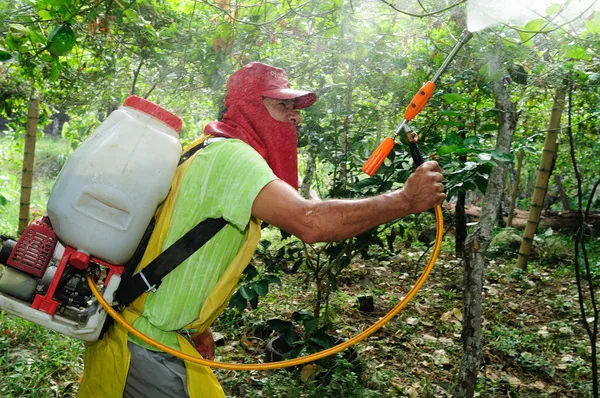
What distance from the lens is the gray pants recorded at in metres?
1.72

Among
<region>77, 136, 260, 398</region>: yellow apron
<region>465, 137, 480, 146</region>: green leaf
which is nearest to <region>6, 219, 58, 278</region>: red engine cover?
<region>77, 136, 260, 398</region>: yellow apron

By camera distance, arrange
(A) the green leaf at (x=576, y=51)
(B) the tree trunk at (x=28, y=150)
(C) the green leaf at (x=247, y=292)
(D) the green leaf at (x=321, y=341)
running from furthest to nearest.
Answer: (B) the tree trunk at (x=28, y=150) < (D) the green leaf at (x=321, y=341) < (C) the green leaf at (x=247, y=292) < (A) the green leaf at (x=576, y=51)

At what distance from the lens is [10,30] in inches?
98.9

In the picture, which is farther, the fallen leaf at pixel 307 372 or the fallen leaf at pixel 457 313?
the fallen leaf at pixel 457 313

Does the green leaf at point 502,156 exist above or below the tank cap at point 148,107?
above

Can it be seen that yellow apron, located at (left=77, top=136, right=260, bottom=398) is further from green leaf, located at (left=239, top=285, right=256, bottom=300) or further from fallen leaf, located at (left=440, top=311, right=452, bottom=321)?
fallen leaf, located at (left=440, top=311, right=452, bottom=321)

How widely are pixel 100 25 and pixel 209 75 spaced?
1.03 metres

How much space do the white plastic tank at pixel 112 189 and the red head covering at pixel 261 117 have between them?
0.31m

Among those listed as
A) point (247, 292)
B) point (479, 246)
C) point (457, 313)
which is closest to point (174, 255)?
point (247, 292)

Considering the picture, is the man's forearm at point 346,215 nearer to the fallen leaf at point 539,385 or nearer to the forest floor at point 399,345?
the forest floor at point 399,345

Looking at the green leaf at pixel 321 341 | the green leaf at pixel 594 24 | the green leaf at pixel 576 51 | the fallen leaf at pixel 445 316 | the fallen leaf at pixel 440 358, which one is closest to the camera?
the green leaf at pixel 594 24

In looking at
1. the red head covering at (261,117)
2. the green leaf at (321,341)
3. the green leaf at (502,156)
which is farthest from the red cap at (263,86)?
the green leaf at (321,341)

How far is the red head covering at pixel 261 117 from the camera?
1904 millimetres

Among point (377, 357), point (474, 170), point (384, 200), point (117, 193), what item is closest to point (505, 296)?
point (377, 357)
